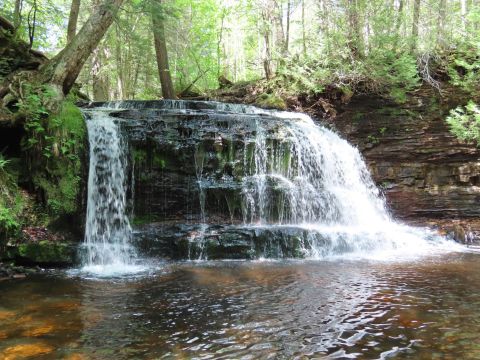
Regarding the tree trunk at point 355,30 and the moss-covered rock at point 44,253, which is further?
the tree trunk at point 355,30

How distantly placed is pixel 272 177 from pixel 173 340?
668 cm

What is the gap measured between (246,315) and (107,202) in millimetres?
5282

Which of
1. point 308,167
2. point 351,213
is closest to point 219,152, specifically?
point 308,167

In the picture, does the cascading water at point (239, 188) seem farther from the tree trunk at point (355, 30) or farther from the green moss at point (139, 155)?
the tree trunk at point (355, 30)

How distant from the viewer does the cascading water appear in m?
8.11

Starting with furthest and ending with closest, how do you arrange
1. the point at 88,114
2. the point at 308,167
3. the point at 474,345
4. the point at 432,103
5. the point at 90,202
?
1. the point at 432,103
2. the point at 308,167
3. the point at 88,114
4. the point at 90,202
5. the point at 474,345

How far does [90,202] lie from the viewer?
27.0 ft

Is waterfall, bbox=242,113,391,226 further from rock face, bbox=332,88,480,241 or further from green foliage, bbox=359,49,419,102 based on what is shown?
green foliage, bbox=359,49,419,102

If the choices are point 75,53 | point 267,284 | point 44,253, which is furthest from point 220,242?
point 75,53

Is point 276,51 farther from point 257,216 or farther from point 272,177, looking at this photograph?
point 257,216

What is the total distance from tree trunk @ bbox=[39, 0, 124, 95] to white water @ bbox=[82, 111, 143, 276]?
1071mm

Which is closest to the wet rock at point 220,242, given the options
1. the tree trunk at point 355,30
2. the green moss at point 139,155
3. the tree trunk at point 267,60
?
the green moss at point 139,155

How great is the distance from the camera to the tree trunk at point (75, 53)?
8.70m

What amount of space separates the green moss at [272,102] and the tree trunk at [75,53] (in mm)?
6402
